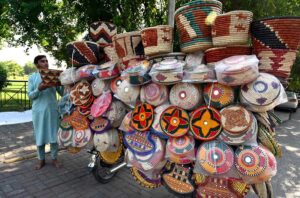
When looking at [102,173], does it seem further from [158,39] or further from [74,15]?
[74,15]

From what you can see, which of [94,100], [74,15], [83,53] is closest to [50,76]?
[83,53]

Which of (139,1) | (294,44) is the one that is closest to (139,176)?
(294,44)

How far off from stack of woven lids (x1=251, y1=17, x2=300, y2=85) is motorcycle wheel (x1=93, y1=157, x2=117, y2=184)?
2.25 m

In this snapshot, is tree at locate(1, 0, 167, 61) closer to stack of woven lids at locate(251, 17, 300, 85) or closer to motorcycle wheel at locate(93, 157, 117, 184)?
motorcycle wheel at locate(93, 157, 117, 184)

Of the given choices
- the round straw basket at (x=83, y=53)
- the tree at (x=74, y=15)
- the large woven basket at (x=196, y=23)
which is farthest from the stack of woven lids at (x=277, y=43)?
the tree at (x=74, y=15)

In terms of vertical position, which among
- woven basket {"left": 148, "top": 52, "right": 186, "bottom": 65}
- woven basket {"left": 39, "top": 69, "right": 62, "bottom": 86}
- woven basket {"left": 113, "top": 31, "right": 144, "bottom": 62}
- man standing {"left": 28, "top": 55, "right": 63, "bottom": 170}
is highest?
woven basket {"left": 113, "top": 31, "right": 144, "bottom": 62}

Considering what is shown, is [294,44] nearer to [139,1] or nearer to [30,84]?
[30,84]

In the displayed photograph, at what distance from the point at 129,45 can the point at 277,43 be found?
123 centimetres

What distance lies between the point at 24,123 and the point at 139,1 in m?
4.33

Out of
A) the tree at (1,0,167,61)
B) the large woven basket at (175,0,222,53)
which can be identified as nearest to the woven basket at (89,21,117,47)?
the large woven basket at (175,0,222,53)

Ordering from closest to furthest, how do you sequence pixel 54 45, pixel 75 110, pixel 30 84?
pixel 75 110 → pixel 30 84 → pixel 54 45

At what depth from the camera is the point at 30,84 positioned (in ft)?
11.5

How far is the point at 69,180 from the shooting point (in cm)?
344

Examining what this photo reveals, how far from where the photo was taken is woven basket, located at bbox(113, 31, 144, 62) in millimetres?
2363
